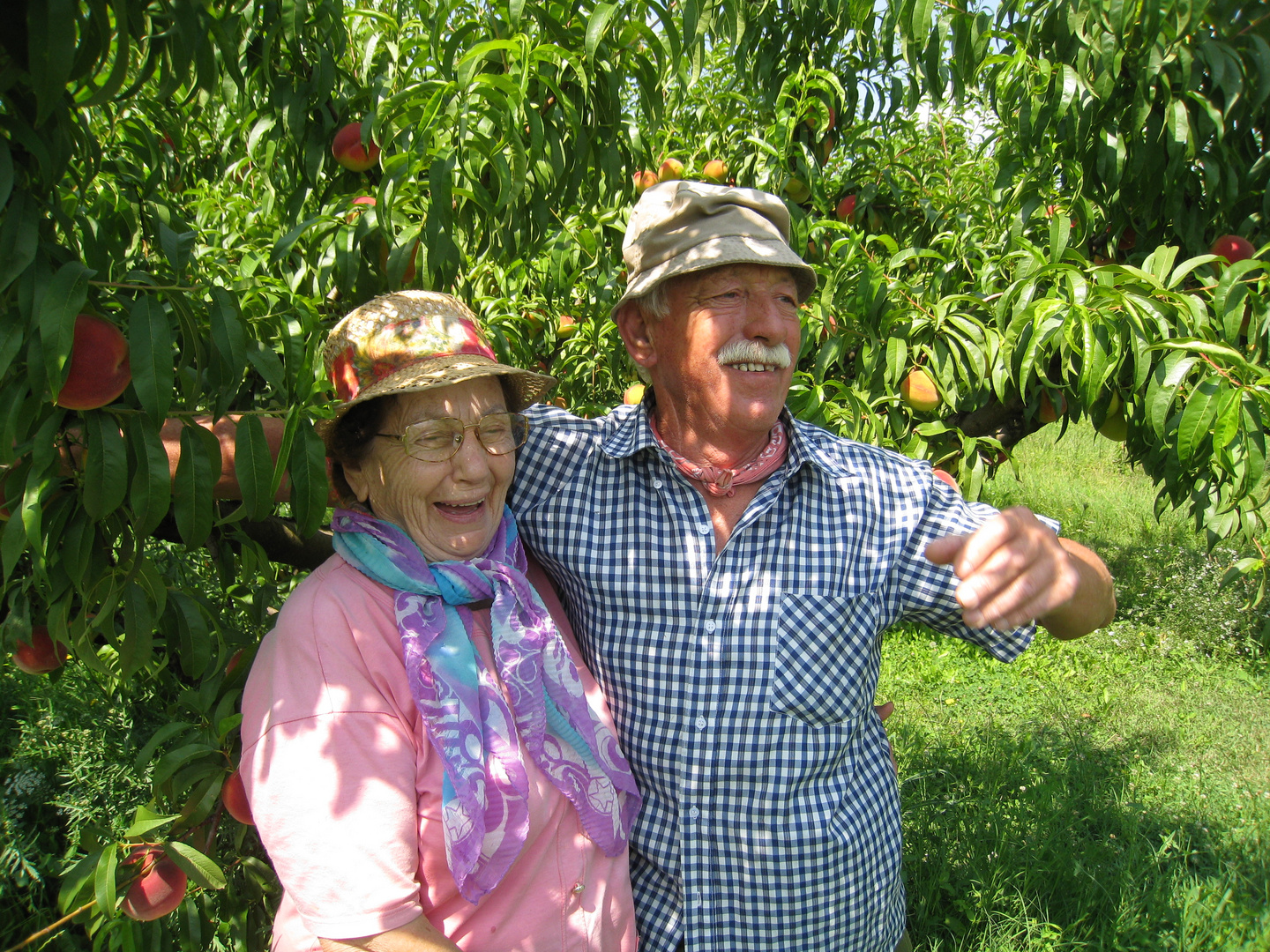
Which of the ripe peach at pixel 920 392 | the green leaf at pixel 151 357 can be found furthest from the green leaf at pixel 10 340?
the ripe peach at pixel 920 392

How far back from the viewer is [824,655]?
1403mm

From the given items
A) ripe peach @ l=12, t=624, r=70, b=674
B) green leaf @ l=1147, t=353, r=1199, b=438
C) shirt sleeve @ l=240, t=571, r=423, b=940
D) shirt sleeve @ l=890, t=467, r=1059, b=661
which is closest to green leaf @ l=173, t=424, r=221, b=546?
shirt sleeve @ l=240, t=571, r=423, b=940

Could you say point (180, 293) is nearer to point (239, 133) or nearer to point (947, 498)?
point (947, 498)

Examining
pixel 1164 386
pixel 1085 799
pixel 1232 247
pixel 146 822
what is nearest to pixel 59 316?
pixel 146 822

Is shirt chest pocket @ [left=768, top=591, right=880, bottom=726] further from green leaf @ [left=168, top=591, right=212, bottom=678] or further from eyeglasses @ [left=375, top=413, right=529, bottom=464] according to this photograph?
green leaf @ [left=168, top=591, right=212, bottom=678]

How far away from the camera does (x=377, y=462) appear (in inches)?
54.1

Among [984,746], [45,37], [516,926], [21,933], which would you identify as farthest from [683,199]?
[984,746]

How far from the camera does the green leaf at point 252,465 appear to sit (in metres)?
1.28

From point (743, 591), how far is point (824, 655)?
156mm

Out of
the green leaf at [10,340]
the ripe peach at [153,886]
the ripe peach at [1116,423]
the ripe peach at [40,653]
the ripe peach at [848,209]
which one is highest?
the green leaf at [10,340]

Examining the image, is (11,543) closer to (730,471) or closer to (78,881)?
(78,881)

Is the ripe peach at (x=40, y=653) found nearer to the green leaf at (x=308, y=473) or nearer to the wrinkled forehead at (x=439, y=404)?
the green leaf at (x=308, y=473)

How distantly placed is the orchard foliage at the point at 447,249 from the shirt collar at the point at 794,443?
1.12ft

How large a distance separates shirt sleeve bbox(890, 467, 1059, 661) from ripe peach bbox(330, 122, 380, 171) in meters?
1.29
